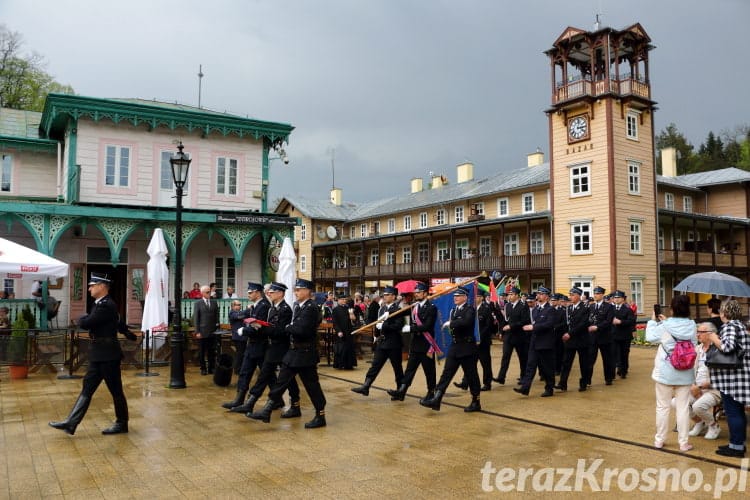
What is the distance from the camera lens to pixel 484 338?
11953 mm

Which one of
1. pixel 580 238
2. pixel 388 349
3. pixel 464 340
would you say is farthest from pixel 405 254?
pixel 464 340

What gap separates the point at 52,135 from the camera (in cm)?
2238

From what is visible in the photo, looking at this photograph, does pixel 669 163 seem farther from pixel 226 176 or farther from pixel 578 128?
pixel 226 176

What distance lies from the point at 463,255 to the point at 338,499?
126 feet

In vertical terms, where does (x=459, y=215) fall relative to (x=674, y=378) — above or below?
above

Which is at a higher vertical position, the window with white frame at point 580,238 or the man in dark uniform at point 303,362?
the window with white frame at point 580,238

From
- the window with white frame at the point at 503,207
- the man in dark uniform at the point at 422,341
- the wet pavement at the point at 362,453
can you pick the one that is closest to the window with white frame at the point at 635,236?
the window with white frame at the point at 503,207

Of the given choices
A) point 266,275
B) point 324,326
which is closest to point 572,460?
point 324,326

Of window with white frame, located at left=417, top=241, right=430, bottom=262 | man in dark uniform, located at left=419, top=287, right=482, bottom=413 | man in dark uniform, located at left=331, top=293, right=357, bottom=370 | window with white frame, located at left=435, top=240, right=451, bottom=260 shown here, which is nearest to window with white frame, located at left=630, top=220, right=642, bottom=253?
window with white frame, located at left=435, top=240, right=451, bottom=260

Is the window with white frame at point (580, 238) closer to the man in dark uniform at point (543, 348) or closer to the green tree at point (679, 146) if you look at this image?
the man in dark uniform at point (543, 348)

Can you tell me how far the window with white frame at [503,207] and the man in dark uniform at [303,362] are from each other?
33290 mm

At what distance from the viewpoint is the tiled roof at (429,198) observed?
3991cm

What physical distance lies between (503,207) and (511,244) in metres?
2.89

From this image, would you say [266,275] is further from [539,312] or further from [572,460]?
[572,460]
